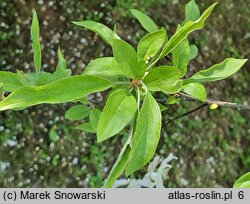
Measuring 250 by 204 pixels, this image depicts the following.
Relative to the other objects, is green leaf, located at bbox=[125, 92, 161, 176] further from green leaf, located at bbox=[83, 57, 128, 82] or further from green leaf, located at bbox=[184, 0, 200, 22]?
green leaf, located at bbox=[184, 0, 200, 22]

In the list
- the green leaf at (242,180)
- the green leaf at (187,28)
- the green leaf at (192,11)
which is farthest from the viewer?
the green leaf at (192,11)

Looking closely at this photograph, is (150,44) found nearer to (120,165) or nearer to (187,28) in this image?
(187,28)

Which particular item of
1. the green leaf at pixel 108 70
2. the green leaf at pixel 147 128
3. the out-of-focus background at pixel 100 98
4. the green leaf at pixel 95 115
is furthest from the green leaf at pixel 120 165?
the out-of-focus background at pixel 100 98

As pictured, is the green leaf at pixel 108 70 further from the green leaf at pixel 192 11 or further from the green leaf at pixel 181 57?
the green leaf at pixel 192 11

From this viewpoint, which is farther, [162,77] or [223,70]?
[223,70]

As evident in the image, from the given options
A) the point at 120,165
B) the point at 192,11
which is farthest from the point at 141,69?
the point at 192,11
